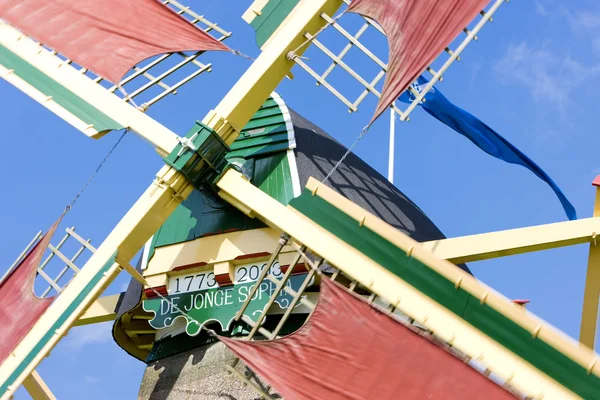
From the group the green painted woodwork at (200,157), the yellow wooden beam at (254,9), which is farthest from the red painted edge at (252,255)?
the yellow wooden beam at (254,9)

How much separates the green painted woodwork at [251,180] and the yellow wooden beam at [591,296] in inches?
115

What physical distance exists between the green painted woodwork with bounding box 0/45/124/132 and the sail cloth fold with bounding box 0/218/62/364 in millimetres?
1097

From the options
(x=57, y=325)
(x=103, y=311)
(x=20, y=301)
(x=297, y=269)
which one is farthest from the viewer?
(x=103, y=311)

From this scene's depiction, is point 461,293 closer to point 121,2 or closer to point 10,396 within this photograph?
point 10,396

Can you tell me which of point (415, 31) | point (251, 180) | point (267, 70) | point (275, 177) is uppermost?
point (415, 31)

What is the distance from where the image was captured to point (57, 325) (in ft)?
→ 32.7

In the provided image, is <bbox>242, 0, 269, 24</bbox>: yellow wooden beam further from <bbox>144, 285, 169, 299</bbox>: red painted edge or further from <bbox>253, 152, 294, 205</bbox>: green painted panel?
<bbox>144, 285, 169, 299</bbox>: red painted edge

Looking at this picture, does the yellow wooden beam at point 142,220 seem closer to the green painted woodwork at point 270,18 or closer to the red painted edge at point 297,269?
the green painted woodwork at point 270,18

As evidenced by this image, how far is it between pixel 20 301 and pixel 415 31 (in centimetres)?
464

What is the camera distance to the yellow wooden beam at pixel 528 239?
9.72m

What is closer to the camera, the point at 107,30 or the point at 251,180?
the point at 251,180

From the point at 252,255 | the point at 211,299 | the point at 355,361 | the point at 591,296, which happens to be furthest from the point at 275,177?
the point at 591,296

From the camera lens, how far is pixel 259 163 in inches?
447

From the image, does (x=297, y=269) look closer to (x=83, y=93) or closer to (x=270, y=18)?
(x=270, y=18)
